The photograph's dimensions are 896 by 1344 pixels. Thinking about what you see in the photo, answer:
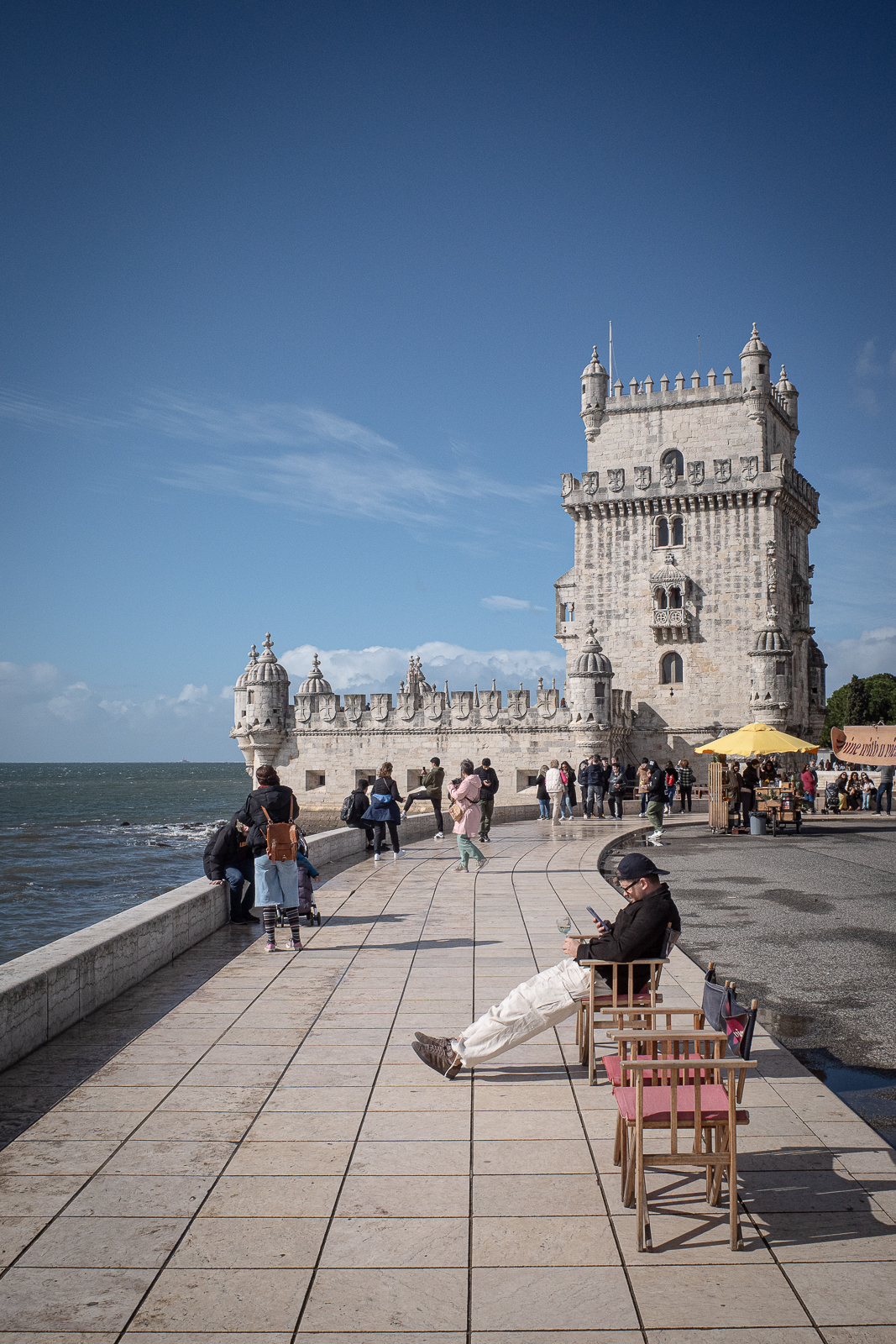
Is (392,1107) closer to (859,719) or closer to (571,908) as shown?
(571,908)

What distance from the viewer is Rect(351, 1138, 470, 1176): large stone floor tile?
4637mm

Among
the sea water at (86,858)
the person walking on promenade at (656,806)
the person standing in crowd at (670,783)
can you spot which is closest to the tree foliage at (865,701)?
the person standing in crowd at (670,783)

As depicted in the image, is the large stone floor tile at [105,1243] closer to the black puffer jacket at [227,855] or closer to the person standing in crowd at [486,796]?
the black puffer jacket at [227,855]

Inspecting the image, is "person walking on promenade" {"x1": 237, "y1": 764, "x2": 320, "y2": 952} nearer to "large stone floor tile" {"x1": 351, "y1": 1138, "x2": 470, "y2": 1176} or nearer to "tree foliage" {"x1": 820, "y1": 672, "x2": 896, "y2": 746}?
"large stone floor tile" {"x1": 351, "y1": 1138, "x2": 470, "y2": 1176}

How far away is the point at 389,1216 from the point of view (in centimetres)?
420

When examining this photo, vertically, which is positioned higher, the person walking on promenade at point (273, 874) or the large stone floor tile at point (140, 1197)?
the person walking on promenade at point (273, 874)

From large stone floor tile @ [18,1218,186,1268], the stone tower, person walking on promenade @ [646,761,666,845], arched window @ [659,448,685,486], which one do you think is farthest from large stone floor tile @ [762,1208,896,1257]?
arched window @ [659,448,685,486]

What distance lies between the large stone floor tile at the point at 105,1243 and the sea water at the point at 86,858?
1097cm

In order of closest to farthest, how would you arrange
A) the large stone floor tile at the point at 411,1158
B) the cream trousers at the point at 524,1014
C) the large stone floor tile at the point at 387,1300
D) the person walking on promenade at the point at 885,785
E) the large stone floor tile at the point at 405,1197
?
the large stone floor tile at the point at 387,1300, the large stone floor tile at the point at 405,1197, the large stone floor tile at the point at 411,1158, the cream trousers at the point at 524,1014, the person walking on promenade at the point at 885,785

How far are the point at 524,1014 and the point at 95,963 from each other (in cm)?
342

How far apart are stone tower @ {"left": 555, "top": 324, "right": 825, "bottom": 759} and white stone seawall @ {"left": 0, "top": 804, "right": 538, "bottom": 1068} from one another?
89.9 ft

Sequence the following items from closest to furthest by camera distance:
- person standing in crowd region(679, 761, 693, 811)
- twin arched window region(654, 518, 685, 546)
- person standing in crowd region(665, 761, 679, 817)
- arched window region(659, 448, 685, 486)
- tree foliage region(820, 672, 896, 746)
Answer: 1. person standing in crowd region(679, 761, 693, 811)
2. person standing in crowd region(665, 761, 679, 817)
3. arched window region(659, 448, 685, 486)
4. twin arched window region(654, 518, 685, 546)
5. tree foliage region(820, 672, 896, 746)

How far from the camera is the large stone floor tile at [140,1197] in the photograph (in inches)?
167

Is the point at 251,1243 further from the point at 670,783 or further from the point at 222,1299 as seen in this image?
the point at 670,783
